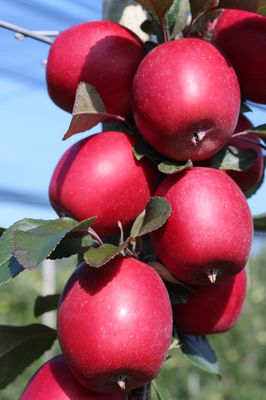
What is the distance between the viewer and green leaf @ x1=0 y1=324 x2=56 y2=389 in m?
0.75

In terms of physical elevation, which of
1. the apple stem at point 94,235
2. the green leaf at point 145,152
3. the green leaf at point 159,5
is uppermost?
the green leaf at point 159,5

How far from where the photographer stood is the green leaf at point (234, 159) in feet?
2.24

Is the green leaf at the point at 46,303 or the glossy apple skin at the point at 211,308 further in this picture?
the green leaf at the point at 46,303

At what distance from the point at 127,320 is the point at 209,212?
135mm

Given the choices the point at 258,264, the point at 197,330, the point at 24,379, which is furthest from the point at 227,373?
the point at 197,330

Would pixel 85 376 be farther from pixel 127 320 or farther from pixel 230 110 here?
pixel 230 110

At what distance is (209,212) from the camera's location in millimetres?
605

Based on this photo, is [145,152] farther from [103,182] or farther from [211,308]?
[211,308]

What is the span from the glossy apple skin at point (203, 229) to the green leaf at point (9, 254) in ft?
0.44

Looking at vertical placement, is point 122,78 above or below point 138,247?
above

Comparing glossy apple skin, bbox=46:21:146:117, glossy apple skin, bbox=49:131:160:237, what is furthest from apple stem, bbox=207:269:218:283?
glossy apple skin, bbox=46:21:146:117

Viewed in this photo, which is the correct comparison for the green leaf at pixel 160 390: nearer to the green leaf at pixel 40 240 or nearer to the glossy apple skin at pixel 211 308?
the glossy apple skin at pixel 211 308

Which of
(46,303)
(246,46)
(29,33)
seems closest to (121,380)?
(46,303)

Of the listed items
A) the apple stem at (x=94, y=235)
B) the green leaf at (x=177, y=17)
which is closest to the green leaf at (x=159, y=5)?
the green leaf at (x=177, y=17)
